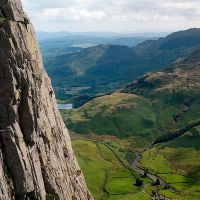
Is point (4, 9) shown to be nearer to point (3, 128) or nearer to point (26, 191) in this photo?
point (3, 128)

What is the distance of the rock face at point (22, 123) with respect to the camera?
45.2m

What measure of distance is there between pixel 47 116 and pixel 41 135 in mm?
4842

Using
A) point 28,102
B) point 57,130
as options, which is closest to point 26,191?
point 28,102

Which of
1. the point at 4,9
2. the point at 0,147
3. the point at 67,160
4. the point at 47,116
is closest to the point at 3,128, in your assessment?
the point at 0,147

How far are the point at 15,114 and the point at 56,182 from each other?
11341 millimetres

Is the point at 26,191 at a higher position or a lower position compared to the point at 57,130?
lower

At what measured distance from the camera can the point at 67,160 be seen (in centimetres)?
6153

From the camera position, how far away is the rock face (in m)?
45.2

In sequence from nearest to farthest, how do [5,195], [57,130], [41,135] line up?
[5,195], [41,135], [57,130]

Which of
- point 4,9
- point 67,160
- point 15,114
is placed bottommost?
point 67,160

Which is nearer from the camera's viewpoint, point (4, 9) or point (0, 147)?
point (0, 147)

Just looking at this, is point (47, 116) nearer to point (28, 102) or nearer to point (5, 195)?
point (28, 102)

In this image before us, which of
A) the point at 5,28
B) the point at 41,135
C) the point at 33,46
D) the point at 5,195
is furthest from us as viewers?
the point at 33,46

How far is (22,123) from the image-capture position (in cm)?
4747
